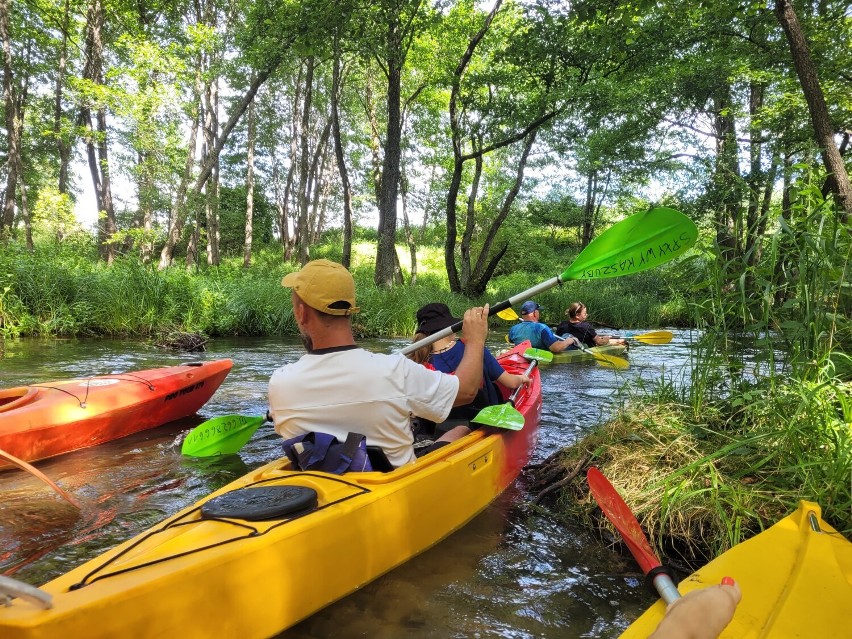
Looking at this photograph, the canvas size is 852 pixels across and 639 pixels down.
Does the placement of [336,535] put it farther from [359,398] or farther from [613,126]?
[613,126]

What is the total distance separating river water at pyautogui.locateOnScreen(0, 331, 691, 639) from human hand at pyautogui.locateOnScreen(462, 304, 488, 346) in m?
1.04

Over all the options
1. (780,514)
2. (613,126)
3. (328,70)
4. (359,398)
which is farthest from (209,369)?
(328,70)

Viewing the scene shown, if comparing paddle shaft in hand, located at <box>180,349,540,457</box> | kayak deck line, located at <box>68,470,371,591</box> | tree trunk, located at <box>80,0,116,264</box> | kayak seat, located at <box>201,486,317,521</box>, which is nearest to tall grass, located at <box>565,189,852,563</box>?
paddle shaft in hand, located at <box>180,349,540,457</box>

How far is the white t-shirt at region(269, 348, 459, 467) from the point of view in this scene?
202cm

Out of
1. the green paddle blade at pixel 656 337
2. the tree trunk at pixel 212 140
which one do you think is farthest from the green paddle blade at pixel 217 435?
the tree trunk at pixel 212 140

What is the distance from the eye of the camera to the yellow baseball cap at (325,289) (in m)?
2.00

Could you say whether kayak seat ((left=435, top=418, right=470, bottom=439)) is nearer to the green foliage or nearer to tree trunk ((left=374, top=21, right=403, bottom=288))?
tree trunk ((left=374, top=21, right=403, bottom=288))

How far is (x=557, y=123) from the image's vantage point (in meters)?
14.7

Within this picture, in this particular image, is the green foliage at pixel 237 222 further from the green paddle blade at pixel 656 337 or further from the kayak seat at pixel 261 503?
the kayak seat at pixel 261 503

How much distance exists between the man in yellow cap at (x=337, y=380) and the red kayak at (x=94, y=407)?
238 centimetres

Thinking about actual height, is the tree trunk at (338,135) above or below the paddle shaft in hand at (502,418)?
above

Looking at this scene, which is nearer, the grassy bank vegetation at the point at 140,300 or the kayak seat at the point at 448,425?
the kayak seat at the point at 448,425

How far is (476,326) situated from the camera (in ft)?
8.87

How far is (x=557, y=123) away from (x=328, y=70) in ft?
32.5
